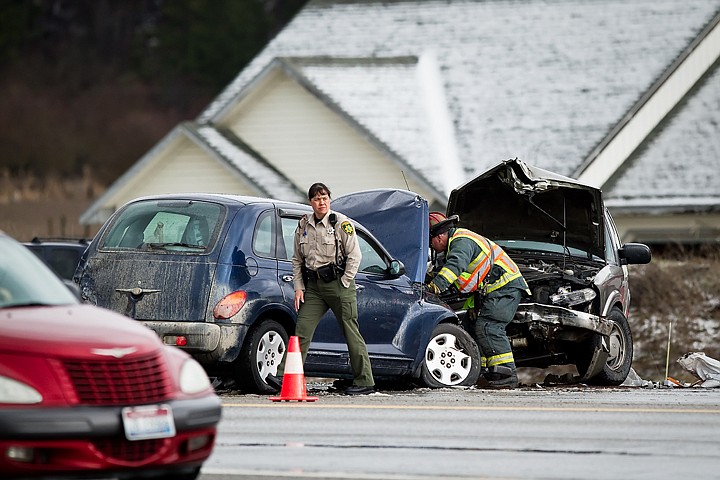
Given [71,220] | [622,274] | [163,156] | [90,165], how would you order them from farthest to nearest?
1. [90,165]
2. [71,220]
3. [163,156]
4. [622,274]

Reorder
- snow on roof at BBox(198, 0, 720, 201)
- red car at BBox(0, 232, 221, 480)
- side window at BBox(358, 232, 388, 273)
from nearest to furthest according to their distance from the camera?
red car at BBox(0, 232, 221, 480), side window at BBox(358, 232, 388, 273), snow on roof at BBox(198, 0, 720, 201)

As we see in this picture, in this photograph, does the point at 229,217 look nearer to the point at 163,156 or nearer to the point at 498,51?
the point at 163,156

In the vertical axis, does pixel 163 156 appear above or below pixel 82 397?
above

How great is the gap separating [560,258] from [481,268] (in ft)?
7.04

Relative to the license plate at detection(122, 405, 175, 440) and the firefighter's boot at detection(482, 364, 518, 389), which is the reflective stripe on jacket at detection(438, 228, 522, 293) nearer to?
the firefighter's boot at detection(482, 364, 518, 389)

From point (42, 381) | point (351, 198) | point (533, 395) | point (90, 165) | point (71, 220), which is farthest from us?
point (90, 165)

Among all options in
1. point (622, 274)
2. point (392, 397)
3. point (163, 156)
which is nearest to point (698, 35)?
point (163, 156)

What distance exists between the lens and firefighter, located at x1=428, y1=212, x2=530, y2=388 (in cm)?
1741

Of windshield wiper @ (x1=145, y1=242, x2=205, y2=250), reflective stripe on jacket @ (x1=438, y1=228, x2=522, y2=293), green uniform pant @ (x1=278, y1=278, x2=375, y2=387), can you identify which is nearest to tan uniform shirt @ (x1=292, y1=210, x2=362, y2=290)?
green uniform pant @ (x1=278, y1=278, x2=375, y2=387)

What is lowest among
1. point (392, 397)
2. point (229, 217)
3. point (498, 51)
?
point (392, 397)

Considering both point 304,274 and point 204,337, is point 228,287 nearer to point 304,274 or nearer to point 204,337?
point 204,337

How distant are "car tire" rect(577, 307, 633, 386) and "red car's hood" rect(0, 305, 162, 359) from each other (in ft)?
33.4

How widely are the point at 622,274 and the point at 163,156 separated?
16.3m

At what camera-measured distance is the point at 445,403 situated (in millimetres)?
14625
